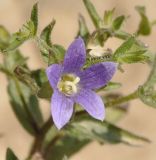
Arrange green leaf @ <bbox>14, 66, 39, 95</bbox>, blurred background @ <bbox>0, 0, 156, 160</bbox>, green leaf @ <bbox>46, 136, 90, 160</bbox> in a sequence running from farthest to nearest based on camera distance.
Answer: blurred background @ <bbox>0, 0, 156, 160</bbox>, green leaf @ <bbox>46, 136, 90, 160</bbox>, green leaf @ <bbox>14, 66, 39, 95</bbox>

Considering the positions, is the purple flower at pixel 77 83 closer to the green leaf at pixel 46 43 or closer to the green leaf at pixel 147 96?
the green leaf at pixel 46 43

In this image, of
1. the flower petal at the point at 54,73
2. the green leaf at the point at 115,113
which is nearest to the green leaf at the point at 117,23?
the flower petal at the point at 54,73

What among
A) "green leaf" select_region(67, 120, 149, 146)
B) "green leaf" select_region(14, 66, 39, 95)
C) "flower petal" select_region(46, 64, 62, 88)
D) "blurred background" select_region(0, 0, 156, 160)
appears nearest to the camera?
"flower petal" select_region(46, 64, 62, 88)

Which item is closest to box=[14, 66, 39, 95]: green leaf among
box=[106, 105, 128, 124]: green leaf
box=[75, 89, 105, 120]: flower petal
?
box=[75, 89, 105, 120]: flower petal

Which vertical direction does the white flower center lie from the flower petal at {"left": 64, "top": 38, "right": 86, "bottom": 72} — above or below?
below

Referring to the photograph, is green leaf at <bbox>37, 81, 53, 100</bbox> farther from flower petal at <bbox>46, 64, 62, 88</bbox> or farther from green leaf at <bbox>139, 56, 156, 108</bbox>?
green leaf at <bbox>139, 56, 156, 108</bbox>

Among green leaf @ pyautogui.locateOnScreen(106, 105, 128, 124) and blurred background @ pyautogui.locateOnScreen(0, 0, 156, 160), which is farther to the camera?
blurred background @ pyautogui.locateOnScreen(0, 0, 156, 160)
